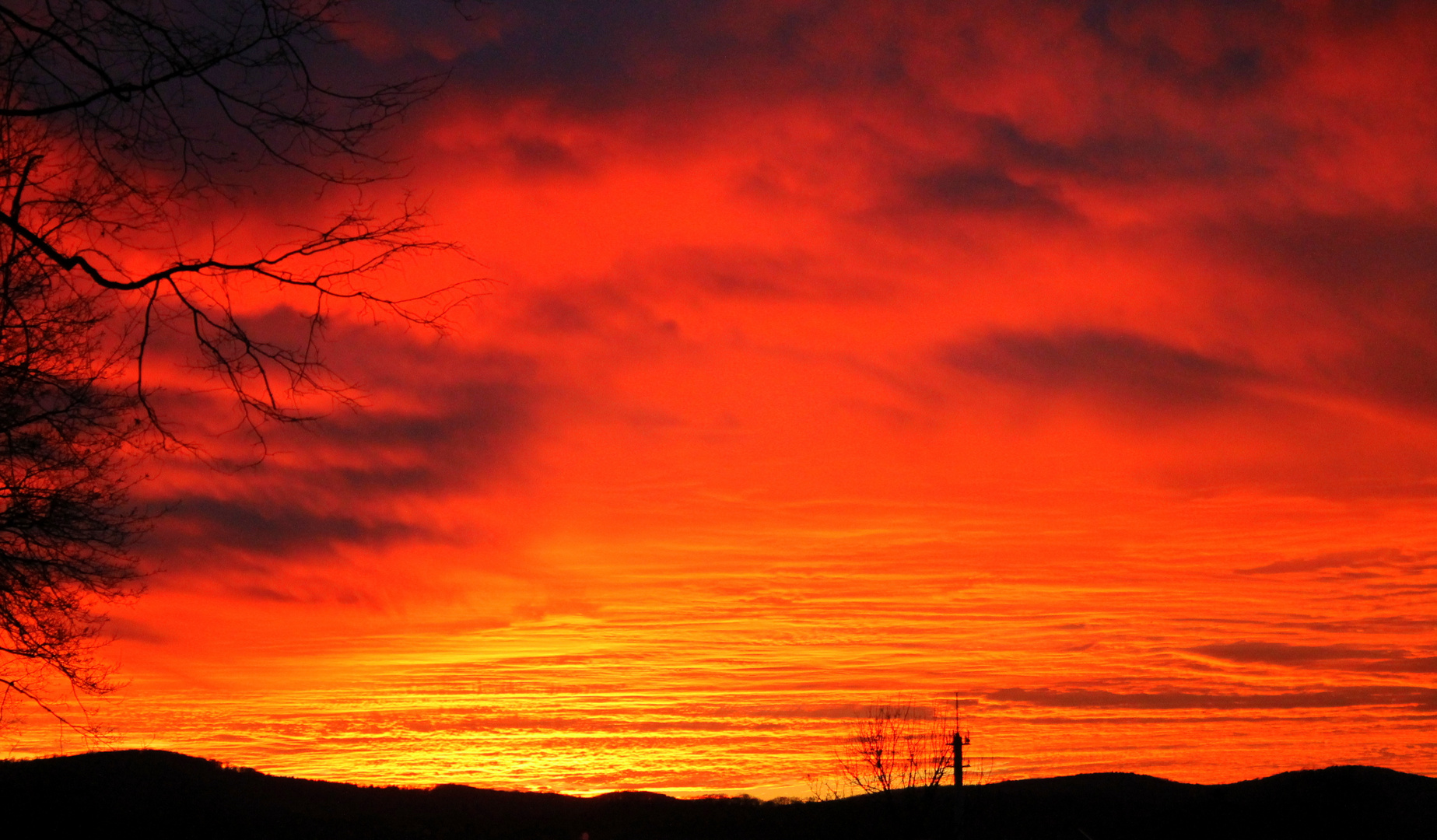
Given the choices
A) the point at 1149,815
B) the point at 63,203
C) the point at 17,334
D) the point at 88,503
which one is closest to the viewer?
the point at 63,203

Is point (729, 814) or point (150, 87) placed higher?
point (150, 87)

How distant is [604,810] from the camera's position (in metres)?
→ 65.6

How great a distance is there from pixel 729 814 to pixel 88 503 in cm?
5262

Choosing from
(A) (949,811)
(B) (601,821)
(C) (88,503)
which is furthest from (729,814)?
(C) (88,503)

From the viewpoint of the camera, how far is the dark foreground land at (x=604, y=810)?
41.3 metres

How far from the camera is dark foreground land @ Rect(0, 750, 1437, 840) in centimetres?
4131

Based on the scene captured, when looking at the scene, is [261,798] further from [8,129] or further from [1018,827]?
[8,129]

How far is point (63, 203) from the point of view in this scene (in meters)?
8.52

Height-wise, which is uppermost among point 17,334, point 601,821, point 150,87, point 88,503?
point 150,87

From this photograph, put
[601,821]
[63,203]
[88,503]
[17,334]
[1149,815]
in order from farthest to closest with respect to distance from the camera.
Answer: [1149,815]
[601,821]
[88,503]
[17,334]
[63,203]

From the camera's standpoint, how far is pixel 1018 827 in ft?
194

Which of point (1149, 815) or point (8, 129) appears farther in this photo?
point (1149, 815)

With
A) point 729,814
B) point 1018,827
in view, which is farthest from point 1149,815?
point 729,814

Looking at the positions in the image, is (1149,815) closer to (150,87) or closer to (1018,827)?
(1018,827)
